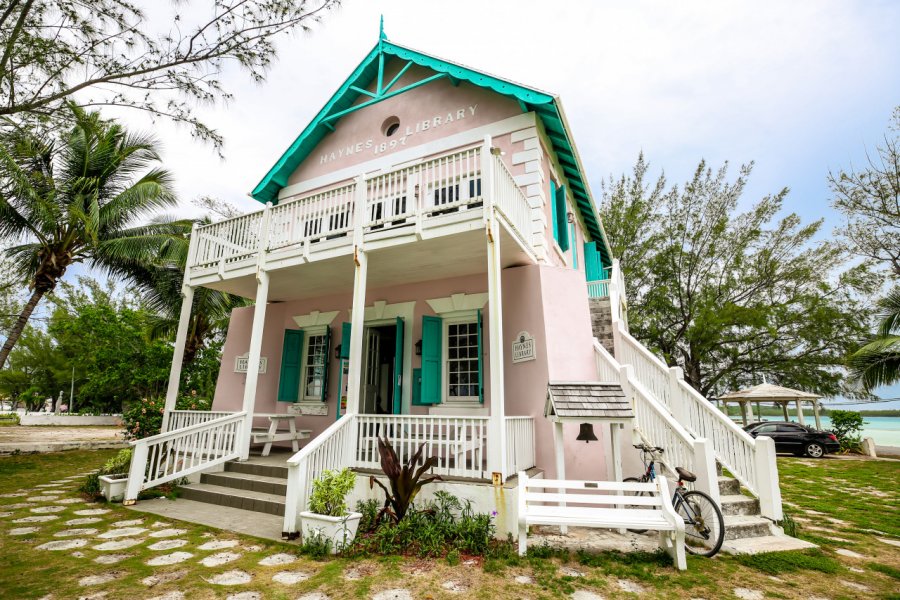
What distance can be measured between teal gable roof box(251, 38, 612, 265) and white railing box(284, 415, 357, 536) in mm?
6384

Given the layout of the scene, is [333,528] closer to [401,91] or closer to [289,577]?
[289,577]

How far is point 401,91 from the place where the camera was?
8742 millimetres

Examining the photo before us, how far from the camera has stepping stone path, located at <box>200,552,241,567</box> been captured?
3828 millimetres

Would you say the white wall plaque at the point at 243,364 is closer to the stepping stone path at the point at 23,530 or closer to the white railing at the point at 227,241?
the white railing at the point at 227,241

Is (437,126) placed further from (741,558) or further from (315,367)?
(741,558)

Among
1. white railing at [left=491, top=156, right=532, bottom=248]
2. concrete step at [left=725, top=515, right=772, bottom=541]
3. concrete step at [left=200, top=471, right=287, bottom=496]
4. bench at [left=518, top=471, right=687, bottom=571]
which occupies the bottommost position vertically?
concrete step at [left=725, top=515, right=772, bottom=541]

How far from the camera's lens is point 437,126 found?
29.2 ft

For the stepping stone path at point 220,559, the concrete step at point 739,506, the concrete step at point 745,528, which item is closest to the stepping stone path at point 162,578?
the stepping stone path at point 220,559

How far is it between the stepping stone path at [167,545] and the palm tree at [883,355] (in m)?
19.4

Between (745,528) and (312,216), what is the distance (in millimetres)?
7497

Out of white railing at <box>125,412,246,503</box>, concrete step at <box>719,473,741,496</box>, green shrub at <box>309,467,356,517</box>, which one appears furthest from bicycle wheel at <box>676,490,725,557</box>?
white railing at <box>125,412,246,503</box>

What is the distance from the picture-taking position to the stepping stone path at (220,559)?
151 inches

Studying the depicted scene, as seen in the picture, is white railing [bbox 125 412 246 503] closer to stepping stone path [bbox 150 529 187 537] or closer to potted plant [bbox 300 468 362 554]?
stepping stone path [bbox 150 529 187 537]

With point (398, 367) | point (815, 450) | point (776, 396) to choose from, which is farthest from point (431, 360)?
point (776, 396)
